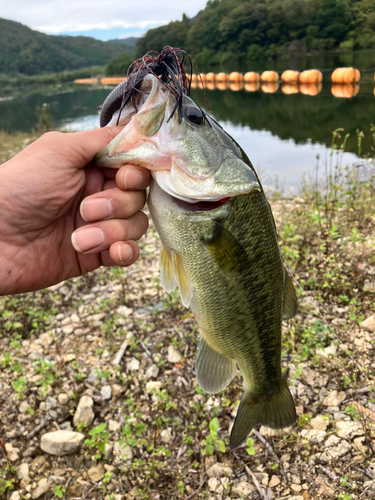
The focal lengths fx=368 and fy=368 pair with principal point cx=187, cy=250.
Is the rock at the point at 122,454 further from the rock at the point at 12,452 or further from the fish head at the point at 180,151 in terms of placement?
the fish head at the point at 180,151

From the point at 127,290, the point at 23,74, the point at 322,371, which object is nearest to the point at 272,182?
the point at 127,290

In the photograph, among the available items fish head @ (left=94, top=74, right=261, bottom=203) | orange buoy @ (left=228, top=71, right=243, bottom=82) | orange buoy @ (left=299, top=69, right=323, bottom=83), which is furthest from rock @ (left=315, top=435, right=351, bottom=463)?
orange buoy @ (left=228, top=71, right=243, bottom=82)

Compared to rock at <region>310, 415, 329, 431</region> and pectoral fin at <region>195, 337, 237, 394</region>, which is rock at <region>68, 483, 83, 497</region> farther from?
rock at <region>310, 415, 329, 431</region>

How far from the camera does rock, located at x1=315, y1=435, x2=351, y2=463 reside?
→ 2707mm

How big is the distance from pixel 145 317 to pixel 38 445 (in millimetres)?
1720

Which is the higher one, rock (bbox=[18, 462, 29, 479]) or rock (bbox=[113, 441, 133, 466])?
rock (bbox=[113, 441, 133, 466])

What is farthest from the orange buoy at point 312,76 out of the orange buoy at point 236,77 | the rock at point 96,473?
the rock at point 96,473

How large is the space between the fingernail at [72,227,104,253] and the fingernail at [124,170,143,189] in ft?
1.14

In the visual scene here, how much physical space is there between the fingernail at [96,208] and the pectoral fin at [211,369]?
965mm

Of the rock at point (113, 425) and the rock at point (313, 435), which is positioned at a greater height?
the rock at point (313, 435)

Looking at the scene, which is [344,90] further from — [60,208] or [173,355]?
[60,208]

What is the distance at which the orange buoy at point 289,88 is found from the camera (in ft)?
77.6

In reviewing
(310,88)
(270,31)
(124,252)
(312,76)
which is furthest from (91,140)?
(270,31)

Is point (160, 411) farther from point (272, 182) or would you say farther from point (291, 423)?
point (272, 182)
